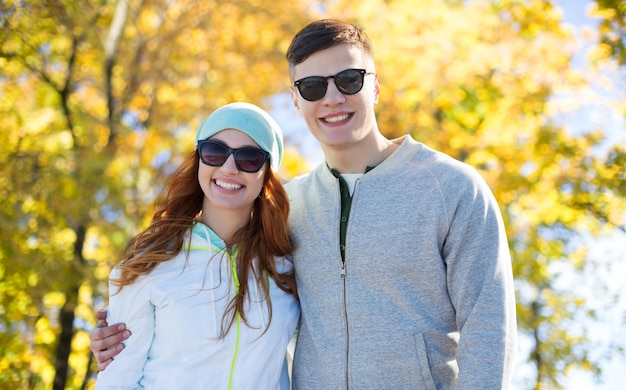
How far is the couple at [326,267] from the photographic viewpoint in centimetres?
247

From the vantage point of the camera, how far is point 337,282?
2670mm

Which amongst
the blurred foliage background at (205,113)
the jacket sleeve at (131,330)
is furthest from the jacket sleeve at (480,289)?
the blurred foliage background at (205,113)

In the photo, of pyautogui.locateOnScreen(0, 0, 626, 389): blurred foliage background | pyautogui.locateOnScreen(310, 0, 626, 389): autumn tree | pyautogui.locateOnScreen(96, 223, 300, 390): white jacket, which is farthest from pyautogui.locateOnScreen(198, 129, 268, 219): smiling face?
pyautogui.locateOnScreen(310, 0, 626, 389): autumn tree

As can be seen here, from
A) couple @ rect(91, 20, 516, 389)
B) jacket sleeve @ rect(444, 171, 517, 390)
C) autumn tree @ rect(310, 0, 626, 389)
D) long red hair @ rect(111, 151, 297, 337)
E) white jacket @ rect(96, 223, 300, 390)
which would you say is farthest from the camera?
autumn tree @ rect(310, 0, 626, 389)

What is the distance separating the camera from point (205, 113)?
9.30 meters

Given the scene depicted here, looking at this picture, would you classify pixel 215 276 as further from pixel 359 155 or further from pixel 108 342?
pixel 359 155

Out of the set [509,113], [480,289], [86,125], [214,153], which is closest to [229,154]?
[214,153]

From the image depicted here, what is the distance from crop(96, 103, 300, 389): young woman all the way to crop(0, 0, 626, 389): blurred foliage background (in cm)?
306

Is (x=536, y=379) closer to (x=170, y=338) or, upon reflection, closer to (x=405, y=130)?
(x=405, y=130)

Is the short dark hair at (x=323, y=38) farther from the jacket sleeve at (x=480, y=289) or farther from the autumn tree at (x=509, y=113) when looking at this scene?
the autumn tree at (x=509, y=113)

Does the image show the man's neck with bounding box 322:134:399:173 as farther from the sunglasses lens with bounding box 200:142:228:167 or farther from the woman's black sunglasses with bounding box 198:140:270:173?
the sunglasses lens with bounding box 200:142:228:167

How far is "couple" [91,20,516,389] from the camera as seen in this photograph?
247 centimetres

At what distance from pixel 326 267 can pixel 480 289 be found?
0.69m

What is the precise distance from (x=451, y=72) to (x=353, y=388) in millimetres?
7860
